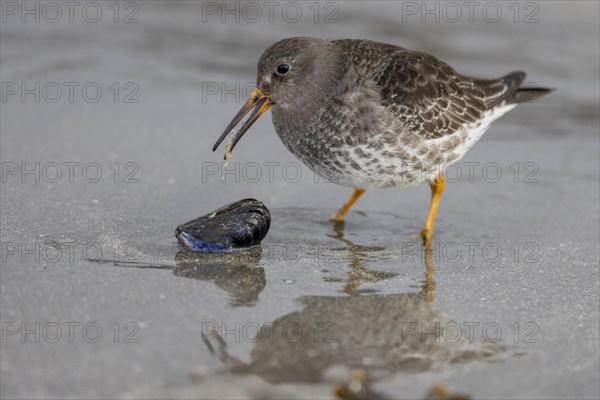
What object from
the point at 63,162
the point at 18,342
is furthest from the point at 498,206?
the point at 18,342

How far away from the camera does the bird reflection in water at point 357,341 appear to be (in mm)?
4488

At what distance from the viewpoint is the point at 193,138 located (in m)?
8.34

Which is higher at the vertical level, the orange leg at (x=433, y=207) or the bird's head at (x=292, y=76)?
the bird's head at (x=292, y=76)

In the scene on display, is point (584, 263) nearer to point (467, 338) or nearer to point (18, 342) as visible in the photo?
point (467, 338)

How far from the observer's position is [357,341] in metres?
4.79

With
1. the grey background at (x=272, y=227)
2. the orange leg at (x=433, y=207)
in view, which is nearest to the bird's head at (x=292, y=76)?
the grey background at (x=272, y=227)

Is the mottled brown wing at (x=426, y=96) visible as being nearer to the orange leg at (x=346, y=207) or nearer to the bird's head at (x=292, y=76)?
the bird's head at (x=292, y=76)

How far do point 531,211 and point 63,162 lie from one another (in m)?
4.01

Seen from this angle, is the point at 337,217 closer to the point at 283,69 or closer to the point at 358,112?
the point at 358,112

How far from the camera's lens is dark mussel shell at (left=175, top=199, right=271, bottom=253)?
592 cm

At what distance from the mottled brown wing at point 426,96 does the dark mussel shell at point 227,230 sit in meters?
1.38

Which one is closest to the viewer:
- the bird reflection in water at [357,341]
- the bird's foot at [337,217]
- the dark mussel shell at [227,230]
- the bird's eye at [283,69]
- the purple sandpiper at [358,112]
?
the bird reflection in water at [357,341]

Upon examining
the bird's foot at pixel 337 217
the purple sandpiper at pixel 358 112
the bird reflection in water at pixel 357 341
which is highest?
the purple sandpiper at pixel 358 112

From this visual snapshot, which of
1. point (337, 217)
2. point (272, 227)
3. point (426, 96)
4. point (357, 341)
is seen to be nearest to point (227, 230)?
point (272, 227)
